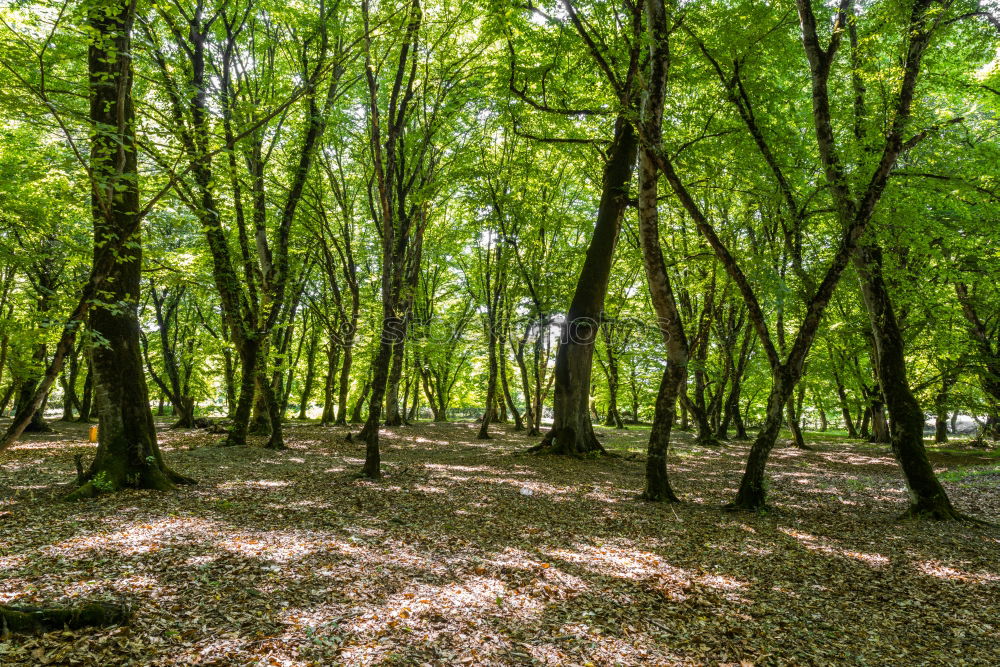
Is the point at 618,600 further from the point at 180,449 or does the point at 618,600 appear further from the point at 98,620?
the point at 180,449

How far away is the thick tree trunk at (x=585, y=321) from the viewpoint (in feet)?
45.8

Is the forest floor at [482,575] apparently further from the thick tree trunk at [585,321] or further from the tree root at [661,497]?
the thick tree trunk at [585,321]

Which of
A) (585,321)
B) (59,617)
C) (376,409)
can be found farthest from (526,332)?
(59,617)

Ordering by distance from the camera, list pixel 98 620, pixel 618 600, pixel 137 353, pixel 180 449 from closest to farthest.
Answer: pixel 98 620, pixel 618 600, pixel 137 353, pixel 180 449

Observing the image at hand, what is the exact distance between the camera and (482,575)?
5230 millimetres

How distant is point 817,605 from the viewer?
5.00 m

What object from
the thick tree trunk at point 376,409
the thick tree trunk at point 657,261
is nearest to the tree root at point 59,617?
the thick tree trunk at point 376,409

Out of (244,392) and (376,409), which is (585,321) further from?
(244,392)

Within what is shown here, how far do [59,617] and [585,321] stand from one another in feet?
39.7

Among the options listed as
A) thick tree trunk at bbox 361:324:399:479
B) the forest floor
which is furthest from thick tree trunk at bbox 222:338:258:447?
thick tree trunk at bbox 361:324:399:479

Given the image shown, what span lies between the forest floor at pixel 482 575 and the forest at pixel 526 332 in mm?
47

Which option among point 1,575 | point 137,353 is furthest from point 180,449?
point 1,575

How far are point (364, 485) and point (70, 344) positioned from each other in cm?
626

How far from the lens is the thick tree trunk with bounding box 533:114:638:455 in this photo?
13961 mm
